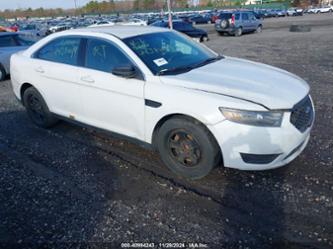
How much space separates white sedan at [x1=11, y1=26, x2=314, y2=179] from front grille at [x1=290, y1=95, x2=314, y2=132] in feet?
0.03

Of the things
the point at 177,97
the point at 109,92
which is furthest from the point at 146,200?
the point at 109,92

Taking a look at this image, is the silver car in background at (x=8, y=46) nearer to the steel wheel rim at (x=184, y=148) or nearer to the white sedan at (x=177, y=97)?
the white sedan at (x=177, y=97)

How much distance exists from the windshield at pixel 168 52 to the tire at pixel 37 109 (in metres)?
1.96

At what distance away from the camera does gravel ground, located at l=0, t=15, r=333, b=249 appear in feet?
8.48

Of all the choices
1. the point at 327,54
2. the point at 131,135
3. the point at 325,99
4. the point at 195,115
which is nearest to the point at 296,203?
Result: the point at 195,115

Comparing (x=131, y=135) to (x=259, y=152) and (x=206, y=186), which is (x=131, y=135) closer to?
(x=206, y=186)

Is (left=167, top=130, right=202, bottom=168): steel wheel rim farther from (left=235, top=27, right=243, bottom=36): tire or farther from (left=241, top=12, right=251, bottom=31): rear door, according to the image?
(left=241, top=12, right=251, bottom=31): rear door

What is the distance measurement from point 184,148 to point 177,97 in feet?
1.94

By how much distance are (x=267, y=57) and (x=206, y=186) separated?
30.0ft

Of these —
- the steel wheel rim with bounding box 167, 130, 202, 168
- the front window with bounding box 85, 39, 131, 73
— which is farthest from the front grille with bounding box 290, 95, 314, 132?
the front window with bounding box 85, 39, 131, 73

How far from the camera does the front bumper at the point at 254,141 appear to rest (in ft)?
9.42

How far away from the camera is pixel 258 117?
9.37 feet

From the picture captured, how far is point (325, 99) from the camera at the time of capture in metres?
5.80

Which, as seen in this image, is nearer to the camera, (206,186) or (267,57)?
(206,186)
